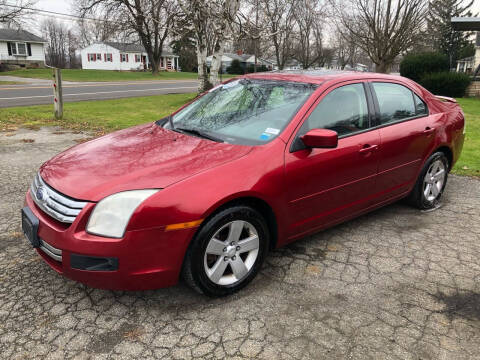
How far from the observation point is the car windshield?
3219 millimetres

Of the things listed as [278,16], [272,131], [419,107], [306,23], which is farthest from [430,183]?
[306,23]

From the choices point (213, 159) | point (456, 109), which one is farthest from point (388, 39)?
point (213, 159)

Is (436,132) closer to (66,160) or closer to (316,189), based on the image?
(316,189)

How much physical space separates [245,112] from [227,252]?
1285mm

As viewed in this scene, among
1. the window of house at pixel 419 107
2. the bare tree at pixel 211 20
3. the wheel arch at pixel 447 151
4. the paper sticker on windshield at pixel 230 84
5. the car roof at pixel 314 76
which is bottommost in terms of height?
the wheel arch at pixel 447 151

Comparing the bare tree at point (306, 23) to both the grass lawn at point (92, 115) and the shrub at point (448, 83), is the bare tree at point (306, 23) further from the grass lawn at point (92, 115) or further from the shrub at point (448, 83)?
the grass lawn at point (92, 115)

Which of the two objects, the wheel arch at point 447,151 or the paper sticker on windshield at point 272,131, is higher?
the paper sticker on windshield at point 272,131

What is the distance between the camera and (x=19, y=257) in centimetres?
346

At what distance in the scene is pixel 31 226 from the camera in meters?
2.75

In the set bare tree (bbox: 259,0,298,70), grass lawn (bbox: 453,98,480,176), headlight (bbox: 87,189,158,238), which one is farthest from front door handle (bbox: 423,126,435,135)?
bare tree (bbox: 259,0,298,70)

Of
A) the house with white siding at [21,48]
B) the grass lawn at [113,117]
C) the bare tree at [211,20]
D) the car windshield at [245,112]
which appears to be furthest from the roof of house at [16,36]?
the car windshield at [245,112]

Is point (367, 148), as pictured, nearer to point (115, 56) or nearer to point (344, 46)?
point (344, 46)

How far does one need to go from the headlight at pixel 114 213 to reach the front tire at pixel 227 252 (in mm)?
452

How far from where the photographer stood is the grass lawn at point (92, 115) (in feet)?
33.7
